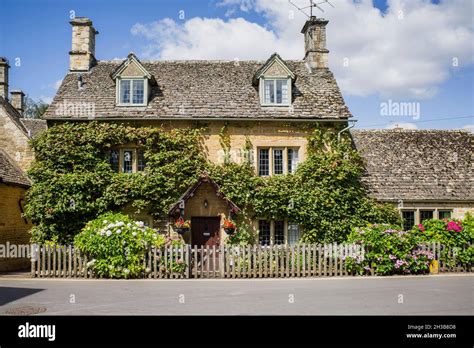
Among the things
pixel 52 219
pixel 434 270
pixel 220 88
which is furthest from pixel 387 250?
pixel 52 219

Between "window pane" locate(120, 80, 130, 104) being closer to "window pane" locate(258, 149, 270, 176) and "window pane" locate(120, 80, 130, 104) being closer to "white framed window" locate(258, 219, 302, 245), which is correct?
"window pane" locate(258, 149, 270, 176)

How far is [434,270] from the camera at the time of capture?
17.2 meters

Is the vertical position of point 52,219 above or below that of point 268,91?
Answer: below

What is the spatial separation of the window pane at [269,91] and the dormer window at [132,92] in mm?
5992

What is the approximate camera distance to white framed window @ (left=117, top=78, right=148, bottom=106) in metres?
20.7

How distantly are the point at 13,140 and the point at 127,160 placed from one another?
8.89 meters

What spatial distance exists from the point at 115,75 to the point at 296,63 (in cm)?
1016

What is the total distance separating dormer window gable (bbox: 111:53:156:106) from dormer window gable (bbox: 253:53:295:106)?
560cm

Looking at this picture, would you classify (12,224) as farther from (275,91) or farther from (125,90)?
(275,91)

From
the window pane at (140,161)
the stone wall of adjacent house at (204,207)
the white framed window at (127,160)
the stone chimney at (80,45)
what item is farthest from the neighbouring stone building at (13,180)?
the stone wall of adjacent house at (204,207)

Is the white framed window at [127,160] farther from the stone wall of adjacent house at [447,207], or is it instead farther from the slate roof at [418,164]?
the stone wall of adjacent house at [447,207]

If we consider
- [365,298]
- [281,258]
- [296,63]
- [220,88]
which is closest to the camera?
[365,298]
